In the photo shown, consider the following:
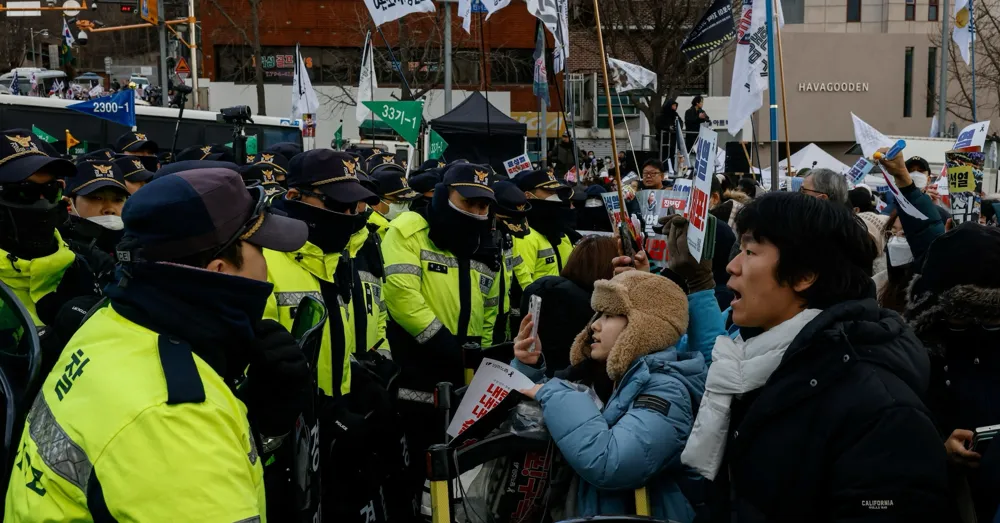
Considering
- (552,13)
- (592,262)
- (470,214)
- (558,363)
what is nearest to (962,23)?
(552,13)

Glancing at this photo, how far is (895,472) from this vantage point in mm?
2340

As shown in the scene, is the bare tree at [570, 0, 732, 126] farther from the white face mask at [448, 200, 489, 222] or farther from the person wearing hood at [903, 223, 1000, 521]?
the person wearing hood at [903, 223, 1000, 521]

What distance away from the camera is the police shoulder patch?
3.38 meters

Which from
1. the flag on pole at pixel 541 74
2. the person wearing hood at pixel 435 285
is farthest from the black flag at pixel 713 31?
the flag on pole at pixel 541 74

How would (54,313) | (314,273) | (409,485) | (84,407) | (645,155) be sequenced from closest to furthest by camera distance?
(84,407) → (54,313) → (314,273) → (409,485) → (645,155)

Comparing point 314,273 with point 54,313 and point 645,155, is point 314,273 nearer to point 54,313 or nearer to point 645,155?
point 54,313

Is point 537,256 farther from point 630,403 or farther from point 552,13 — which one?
point 630,403

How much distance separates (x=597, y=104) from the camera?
3891cm

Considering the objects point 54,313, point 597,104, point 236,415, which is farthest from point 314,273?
point 597,104

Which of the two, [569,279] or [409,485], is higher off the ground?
[569,279]

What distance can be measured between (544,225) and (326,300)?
4140 millimetres

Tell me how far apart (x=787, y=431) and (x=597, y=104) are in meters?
37.2

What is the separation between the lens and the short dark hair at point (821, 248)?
8.55 ft

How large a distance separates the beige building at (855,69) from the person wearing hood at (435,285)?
119ft
